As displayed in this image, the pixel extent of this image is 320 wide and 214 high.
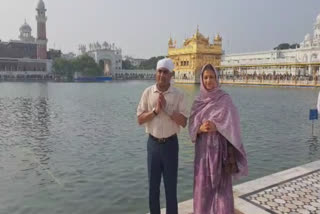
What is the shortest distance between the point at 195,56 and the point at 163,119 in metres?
54.9

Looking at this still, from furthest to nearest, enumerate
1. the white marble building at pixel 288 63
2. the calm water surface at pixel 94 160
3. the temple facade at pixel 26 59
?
1. the temple facade at pixel 26 59
2. the white marble building at pixel 288 63
3. the calm water surface at pixel 94 160

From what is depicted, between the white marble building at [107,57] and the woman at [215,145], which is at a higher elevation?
the white marble building at [107,57]

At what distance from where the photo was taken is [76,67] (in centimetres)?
7619

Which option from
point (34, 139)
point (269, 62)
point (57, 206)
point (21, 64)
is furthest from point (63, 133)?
point (21, 64)

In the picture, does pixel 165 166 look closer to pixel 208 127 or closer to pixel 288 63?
pixel 208 127

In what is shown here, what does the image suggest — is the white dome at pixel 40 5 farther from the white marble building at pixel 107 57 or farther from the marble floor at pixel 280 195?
the marble floor at pixel 280 195

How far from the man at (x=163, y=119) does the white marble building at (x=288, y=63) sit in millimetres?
45669

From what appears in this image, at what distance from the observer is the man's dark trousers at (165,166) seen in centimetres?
288

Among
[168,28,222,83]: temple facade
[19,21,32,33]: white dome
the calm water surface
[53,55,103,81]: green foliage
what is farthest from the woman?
[19,21,32,33]: white dome

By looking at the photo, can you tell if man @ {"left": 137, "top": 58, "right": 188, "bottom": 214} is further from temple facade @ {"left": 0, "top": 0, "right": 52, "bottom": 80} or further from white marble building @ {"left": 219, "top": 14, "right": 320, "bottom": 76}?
temple facade @ {"left": 0, "top": 0, "right": 52, "bottom": 80}

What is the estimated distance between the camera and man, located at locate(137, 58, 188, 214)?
282cm

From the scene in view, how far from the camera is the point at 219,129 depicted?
109 inches

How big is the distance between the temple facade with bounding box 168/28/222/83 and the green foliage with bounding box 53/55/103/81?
24.4 m

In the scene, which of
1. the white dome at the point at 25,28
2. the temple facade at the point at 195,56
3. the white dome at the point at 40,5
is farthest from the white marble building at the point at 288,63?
the white dome at the point at 25,28
